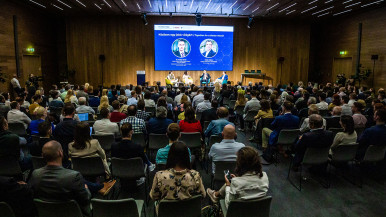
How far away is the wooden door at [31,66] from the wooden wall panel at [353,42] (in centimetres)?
1762

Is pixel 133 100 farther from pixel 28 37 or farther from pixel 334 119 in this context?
pixel 28 37

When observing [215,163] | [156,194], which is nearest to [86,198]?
[156,194]

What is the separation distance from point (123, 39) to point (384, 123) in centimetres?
1526

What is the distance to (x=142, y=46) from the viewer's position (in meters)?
17.1

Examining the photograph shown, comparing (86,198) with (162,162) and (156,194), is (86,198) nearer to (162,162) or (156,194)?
(156,194)

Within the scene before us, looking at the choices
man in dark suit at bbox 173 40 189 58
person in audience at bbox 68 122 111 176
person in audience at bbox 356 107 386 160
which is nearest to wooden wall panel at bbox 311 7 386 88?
man in dark suit at bbox 173 40 189 58

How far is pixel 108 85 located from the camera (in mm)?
17328

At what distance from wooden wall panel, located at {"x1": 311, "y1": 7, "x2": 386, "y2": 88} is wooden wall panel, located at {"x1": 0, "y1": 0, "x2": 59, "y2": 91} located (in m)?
17.5

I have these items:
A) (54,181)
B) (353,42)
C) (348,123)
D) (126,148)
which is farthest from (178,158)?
(353,42)

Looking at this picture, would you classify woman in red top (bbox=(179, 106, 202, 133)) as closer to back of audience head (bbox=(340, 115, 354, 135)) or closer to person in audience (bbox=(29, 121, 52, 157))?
person in audience (bbox=(29, 121, 52, 157))

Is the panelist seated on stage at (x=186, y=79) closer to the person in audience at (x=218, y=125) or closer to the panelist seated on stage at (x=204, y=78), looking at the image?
the panelist seated on stage at (x=204, y=78)

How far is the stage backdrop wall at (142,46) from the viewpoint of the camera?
16.8 m

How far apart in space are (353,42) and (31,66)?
1790 centimetres

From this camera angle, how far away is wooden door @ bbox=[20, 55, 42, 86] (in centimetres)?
Result: 1367
